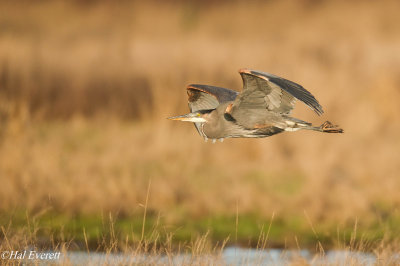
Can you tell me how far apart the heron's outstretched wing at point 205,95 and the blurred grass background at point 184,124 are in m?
1.29

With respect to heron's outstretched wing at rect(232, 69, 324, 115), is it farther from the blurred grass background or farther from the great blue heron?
the blurred grass background

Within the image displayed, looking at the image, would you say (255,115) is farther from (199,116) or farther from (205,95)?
(205,95)

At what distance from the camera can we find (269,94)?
20.7 ft

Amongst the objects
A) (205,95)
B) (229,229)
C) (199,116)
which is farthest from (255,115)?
(229,229)

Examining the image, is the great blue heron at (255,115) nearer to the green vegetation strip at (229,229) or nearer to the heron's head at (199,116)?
the heron's head at (199,116)

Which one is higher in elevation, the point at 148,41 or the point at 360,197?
the point at 148,41

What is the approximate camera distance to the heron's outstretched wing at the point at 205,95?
706cm

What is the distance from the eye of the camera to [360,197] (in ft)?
33.7

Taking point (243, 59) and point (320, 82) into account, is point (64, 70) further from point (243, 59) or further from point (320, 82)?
point (320, 82)

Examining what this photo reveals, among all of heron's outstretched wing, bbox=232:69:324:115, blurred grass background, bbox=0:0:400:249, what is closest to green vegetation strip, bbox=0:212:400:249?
blurred grass background, bbox=0:0:400:249

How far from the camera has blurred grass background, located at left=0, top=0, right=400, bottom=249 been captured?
33.5 feet

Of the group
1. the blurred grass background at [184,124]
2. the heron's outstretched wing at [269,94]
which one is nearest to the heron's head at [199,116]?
the heron's outstretched wing at [269,94]

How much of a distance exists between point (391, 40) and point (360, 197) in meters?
10.9

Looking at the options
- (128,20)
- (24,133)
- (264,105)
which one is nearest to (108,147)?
(24,133)
